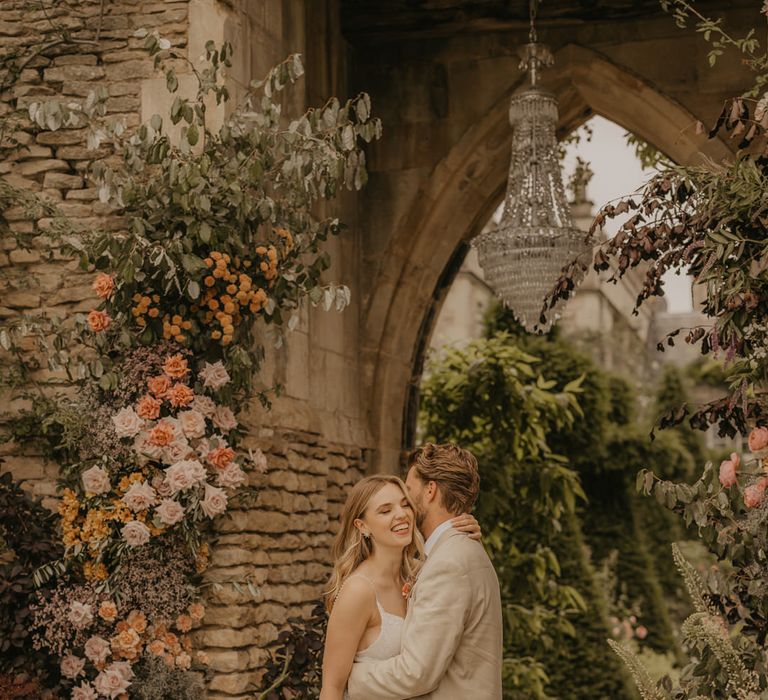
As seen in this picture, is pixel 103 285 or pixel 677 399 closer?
pixel 103 285

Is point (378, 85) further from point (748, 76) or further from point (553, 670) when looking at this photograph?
point (553, 670)

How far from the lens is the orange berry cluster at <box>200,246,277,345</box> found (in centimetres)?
450

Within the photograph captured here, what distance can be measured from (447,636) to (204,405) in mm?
1697

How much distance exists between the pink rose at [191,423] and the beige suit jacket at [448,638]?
A: 1.43 metres

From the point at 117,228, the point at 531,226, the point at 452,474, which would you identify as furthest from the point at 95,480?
the point at 531,226

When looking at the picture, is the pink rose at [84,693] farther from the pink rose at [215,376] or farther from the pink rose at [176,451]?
the pink rose at [215,376]

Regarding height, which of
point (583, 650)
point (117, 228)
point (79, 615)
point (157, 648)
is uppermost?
point (117, 228)

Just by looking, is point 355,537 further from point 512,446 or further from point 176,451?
point 512,446

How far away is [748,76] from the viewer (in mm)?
6555

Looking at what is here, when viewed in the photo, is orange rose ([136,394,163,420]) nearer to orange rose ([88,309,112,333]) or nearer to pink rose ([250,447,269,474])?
orange rose ([88,309,112,333])

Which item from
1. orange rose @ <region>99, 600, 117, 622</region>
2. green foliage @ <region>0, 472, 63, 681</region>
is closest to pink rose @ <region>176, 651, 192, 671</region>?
orange rose @ <region>99, 600, 117, 622</region>

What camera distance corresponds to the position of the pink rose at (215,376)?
14.9 ft

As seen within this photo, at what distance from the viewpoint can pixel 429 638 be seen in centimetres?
309

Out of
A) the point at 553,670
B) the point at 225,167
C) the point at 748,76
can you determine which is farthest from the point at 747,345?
the point at 553,670
